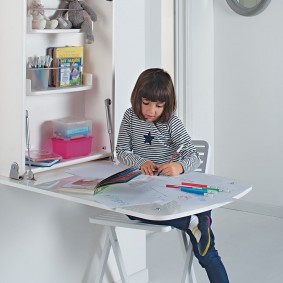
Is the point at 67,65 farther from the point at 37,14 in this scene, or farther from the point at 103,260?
the point at 103,260

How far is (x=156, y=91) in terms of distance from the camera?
8.53 feet

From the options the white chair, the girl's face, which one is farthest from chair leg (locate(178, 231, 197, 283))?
the girl's face

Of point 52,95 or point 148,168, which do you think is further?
point 52,95

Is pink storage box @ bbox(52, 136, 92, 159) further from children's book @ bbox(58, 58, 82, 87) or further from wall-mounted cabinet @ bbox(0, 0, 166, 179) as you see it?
children's book @ bbox(58, 58, 82, 87)

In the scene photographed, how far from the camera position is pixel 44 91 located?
2535 millimetres

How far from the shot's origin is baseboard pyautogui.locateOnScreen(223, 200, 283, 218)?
170 inches

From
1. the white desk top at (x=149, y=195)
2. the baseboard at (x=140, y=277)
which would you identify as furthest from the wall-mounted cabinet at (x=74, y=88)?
the baseboard at (x=140, y=277)

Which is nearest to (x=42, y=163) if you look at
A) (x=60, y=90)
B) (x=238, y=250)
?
(x=60, y=90)

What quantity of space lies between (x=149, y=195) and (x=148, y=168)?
29cm

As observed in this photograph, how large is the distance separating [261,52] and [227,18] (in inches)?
12.5

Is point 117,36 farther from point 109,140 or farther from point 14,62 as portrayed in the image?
point 14,62

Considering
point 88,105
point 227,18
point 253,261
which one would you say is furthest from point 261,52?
point 88,105

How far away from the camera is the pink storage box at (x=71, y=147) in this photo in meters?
2.68

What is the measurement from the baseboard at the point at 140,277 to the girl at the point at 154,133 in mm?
680
